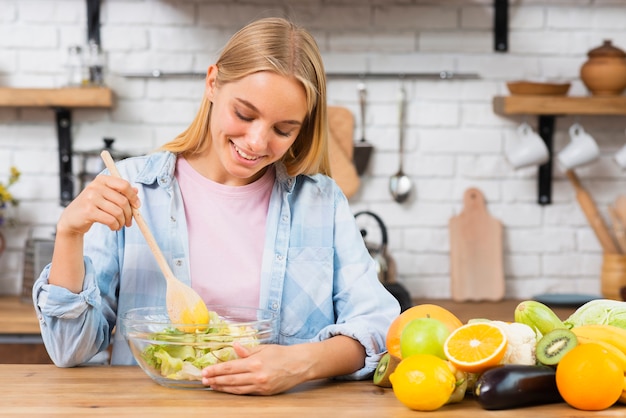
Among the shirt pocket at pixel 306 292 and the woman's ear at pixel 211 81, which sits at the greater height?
the woman's ear at pixel 211 81

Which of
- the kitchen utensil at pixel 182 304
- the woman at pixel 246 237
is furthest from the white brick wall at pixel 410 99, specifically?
the kitchen utensil at pixel 182 304

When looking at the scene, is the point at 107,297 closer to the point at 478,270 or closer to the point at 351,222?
the point at 351,222

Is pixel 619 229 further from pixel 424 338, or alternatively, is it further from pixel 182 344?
pixel 182 344

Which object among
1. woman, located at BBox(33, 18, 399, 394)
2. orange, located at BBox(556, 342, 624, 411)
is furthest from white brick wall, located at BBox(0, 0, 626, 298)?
orange, located at BBox(556, 342, 624, 411)

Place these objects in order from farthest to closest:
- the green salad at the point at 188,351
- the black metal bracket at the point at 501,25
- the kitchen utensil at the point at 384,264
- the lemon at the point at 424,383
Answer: the black metal bracket at the point at 501,25
the kitchen utensil at the point at 384,264
the green salad at the point at 188,351
the lemon at the point at 424,383

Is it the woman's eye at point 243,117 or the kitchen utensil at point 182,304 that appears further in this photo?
the woman's eye at point 243,117

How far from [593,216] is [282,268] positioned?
174 cm

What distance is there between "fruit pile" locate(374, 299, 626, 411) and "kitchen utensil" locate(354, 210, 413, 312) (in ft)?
4.44

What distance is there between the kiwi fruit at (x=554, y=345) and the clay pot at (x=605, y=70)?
1871mm

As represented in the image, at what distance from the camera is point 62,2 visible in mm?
3008

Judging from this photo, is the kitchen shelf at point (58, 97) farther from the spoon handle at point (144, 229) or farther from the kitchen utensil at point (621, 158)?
the kitchen utensil at point (621, 158)

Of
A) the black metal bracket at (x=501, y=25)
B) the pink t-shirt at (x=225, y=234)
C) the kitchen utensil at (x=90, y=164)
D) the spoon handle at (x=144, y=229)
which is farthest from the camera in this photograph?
the black metal bracket at (x=501, y=25)

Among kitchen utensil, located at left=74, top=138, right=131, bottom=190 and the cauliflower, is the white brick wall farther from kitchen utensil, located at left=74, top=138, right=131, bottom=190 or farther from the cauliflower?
the cauliflower

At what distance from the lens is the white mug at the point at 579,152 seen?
2.96 metres
